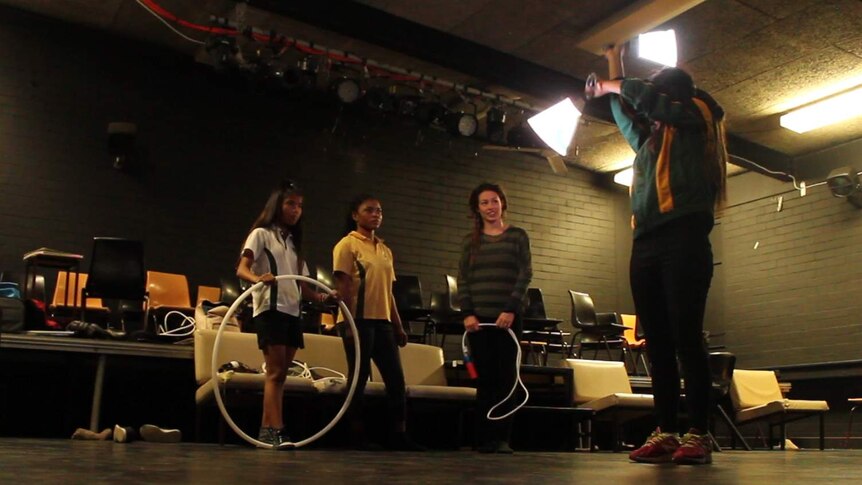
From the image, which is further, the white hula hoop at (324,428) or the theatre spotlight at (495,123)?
the theatre spotlight at (495,123)

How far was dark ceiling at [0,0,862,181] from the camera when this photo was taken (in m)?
7.17

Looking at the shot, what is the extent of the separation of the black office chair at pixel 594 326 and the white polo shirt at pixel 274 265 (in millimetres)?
5080

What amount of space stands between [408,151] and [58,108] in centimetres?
381

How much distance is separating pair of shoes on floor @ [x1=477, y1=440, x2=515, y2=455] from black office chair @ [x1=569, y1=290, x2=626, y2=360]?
4.97 m

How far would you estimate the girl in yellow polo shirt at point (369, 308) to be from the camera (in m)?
4.41

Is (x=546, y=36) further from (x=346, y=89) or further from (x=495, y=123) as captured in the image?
(x=346, y=89)

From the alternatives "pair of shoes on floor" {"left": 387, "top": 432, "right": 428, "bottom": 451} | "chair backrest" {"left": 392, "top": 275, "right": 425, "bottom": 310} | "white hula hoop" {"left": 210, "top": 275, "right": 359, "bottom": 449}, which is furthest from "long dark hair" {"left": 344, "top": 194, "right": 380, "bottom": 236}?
"chair backrest" {"left": 392, "top": 275, "right": 425, "bottom": 310}

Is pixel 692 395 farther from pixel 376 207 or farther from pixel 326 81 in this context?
pixel 326 81

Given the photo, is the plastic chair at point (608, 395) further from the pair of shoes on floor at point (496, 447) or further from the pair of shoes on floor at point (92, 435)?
the pair of shoes on floor at point (92, 435)

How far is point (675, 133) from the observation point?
2883 mm

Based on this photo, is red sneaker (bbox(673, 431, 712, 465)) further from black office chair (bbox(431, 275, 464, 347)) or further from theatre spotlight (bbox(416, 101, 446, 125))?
theatre spotlight (bbox(416, 101, 446, 125))

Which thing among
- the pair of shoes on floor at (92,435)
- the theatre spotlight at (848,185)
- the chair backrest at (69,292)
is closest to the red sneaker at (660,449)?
the pair of shoes on floor at (92,435)

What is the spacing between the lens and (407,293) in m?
8.13

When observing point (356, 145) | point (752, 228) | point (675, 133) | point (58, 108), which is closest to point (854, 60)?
point (752, 228)
